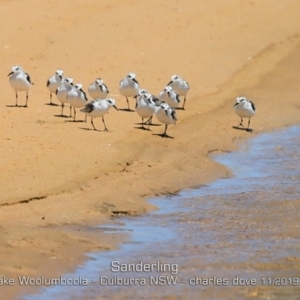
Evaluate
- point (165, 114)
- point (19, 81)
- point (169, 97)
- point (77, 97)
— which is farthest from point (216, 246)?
point (19, 81)

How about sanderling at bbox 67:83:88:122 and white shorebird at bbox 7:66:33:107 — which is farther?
white shorebird at bbox 7:66:33:107

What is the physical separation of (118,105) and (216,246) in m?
8.22

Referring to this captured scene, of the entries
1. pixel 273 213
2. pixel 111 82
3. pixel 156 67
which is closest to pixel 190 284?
pixel 273 213

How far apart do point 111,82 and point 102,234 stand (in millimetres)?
9768

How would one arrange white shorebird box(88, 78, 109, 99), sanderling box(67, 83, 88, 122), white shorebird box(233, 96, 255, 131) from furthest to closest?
1. white shorebird box(88, 78, 109, 99)
2. white shorebird box(233, 96, 255, 131)
3. sanderling box(67, 83, 88, 122)

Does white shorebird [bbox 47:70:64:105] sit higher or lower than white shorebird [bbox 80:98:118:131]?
higher

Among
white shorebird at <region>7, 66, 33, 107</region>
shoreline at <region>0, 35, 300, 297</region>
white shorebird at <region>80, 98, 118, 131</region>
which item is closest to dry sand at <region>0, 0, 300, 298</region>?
shoreline at <region>0, 35, 300, 297</region>

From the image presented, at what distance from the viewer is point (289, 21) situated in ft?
89.6

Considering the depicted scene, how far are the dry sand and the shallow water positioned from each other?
0.37 m

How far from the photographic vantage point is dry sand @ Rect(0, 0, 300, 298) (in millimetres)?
10609

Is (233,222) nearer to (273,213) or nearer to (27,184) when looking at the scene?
(273,213)

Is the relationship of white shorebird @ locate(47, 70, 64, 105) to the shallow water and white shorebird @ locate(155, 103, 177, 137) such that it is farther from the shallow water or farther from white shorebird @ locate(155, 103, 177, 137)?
the shallow water

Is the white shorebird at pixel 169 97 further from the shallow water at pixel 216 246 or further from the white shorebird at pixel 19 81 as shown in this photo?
the shallow water at pixel 216 246

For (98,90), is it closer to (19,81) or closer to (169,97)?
(169,97)
